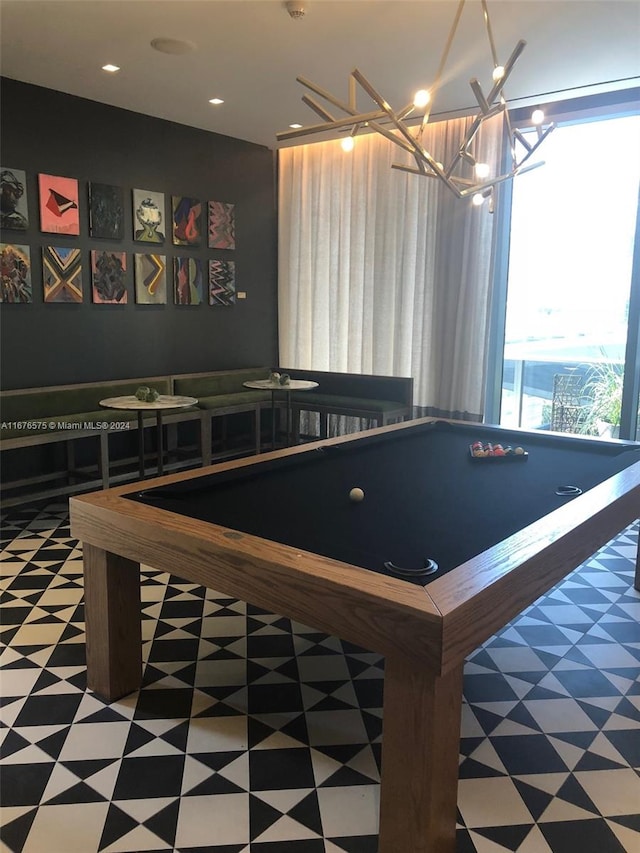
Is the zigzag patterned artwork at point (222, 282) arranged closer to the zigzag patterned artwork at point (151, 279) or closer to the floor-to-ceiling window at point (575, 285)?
the zigzag patterned artwork at point (151, 279)

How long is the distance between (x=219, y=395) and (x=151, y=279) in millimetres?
1177

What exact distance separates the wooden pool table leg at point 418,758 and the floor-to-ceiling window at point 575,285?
4584 mm

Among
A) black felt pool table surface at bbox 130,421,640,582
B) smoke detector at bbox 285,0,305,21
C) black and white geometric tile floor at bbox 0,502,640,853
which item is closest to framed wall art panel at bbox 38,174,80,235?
smoke detector at bbox 285,0,305,21

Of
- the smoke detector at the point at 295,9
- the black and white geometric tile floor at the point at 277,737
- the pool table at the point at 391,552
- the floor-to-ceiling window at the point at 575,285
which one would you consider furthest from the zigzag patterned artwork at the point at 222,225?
the black and white geometric tile floor at the point at 277,737

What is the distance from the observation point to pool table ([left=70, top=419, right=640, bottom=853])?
162cm

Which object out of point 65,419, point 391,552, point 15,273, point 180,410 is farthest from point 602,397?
point 15,273

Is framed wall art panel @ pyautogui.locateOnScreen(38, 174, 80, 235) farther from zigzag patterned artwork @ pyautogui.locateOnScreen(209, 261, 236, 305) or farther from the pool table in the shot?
the pool table

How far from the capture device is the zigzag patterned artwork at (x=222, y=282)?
656 cm

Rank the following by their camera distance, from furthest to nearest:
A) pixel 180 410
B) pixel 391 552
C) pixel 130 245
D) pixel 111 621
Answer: pixel 130 245
pixel 180 410
pixel 111 621
pixel 391 552

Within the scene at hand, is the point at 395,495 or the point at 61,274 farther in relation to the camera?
the point at 61,274

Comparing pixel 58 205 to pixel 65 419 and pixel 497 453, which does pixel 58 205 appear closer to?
pixel 65 419

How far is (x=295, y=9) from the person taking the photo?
364cm

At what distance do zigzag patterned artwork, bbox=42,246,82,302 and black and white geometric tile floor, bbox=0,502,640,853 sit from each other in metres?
2.76

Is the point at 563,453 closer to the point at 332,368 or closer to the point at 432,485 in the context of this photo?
the point at 432,485
